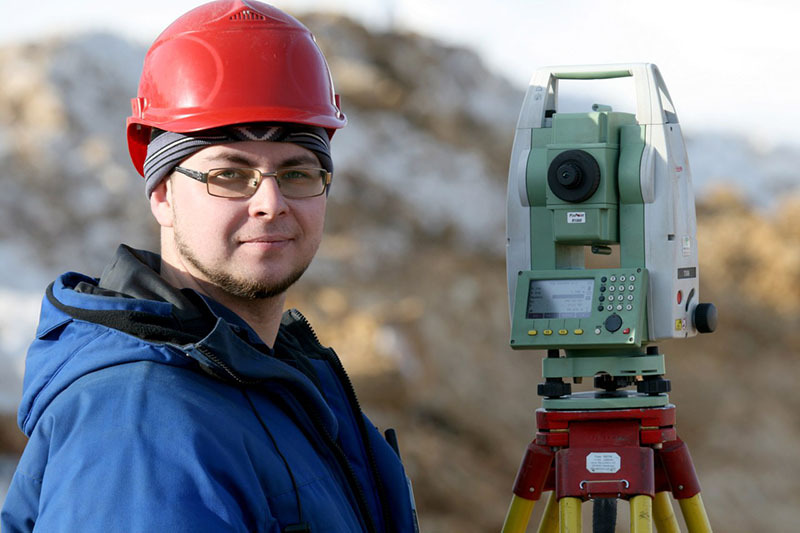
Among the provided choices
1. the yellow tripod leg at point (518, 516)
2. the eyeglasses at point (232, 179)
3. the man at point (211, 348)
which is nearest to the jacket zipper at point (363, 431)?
the man at point (211, 348)

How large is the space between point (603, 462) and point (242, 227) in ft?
3.27

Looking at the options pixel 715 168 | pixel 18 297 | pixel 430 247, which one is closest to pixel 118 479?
pixel 18 297

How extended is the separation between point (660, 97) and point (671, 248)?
35 centimetres

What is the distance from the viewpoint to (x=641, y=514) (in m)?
2.02

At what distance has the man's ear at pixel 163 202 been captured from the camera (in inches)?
64.1

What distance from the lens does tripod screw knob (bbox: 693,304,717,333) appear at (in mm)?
2258

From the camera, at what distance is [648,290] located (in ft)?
7.23

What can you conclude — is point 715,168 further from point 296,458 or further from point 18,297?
point 296,458

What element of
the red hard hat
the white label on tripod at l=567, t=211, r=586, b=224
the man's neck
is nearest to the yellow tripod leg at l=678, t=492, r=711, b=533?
the white label on tripod at l=567, t=211, r=586, b=224

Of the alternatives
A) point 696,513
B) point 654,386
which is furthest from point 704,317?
point 696,513

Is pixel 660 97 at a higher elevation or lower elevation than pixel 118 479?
higher

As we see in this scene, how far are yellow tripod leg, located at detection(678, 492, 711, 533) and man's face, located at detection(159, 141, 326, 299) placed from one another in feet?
3.51

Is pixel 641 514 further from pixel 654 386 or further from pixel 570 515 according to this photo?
pixel 654 386

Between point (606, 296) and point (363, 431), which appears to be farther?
point (606, 296)
